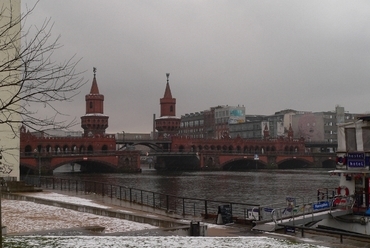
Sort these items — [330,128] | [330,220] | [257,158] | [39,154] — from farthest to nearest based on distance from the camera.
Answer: [330,128] < [257,158] < [39,154] < [330,220]

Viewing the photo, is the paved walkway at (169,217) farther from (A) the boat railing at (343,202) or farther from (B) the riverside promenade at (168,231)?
(A) the boat railing at (343,202)

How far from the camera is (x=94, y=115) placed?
138 meters

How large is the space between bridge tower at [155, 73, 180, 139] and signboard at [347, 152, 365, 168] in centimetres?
12413

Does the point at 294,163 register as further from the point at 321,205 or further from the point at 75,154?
the point at 321,205

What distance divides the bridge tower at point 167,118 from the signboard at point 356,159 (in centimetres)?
12413

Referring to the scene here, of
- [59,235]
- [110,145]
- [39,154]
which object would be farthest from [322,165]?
[59,235]

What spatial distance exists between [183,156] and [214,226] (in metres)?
109

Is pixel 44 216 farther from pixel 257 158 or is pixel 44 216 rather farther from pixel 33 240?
pixel 257 158

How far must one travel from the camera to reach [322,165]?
140 meters

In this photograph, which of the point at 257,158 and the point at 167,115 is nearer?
the point at 257,158

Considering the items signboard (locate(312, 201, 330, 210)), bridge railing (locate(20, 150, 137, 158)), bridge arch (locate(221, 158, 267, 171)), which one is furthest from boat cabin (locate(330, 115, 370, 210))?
bridge arch (locate(221, 158, 267, 171))

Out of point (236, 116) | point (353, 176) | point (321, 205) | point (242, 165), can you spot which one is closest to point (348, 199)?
point (353, 176)

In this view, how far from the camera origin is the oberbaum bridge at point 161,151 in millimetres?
104125

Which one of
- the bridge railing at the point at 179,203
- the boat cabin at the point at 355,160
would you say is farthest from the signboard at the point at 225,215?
the boat cabin at the point at 355,160
